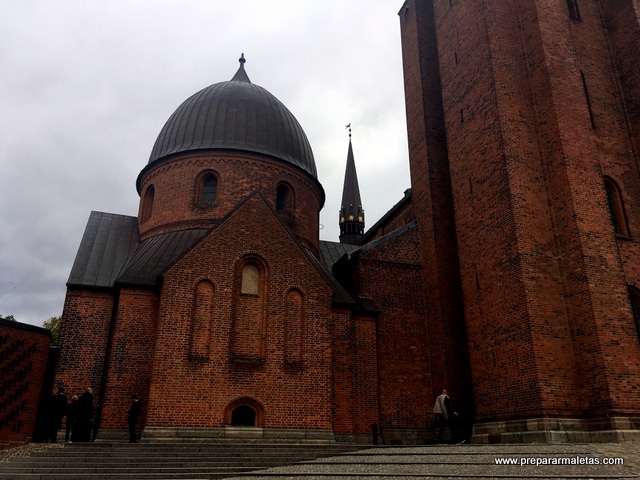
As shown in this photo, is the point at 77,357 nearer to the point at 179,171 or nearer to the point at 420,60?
the point at 179,171

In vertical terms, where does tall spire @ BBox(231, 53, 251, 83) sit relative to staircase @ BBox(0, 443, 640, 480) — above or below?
above

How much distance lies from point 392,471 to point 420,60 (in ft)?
55.4

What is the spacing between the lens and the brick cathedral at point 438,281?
14.2 m

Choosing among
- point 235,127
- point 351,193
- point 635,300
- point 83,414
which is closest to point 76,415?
point 83,414

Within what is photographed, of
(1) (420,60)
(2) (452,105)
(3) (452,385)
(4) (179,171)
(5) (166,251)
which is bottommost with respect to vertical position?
(3) (452,385)

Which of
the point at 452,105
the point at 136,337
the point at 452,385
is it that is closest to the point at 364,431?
the point at 452,385

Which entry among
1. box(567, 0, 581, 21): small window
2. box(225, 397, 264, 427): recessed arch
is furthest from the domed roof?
box(567, 0, 581, 21): small window

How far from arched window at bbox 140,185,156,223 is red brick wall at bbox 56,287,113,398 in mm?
4962

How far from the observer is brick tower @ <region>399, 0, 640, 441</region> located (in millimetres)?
13773

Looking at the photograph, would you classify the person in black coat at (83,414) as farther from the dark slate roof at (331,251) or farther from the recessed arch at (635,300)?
the recessed arch at (635,300)

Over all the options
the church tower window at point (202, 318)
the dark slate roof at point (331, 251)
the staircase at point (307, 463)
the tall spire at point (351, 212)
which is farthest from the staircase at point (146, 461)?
the tall spire at point (351, 212)

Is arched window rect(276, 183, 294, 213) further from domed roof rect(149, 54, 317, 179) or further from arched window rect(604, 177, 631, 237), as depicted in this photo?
arched window rect(604, 177, 631, 237)

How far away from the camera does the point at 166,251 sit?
18.3 m

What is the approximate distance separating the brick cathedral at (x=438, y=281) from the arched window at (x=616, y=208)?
0.06 m
